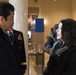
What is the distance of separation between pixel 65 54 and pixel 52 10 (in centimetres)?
1527

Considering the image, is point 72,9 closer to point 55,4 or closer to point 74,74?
point 55,4

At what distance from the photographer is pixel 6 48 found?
5.96 feet

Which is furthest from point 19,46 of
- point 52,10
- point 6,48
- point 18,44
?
point 52,10

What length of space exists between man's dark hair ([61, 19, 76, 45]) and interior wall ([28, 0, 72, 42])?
49.0 ft

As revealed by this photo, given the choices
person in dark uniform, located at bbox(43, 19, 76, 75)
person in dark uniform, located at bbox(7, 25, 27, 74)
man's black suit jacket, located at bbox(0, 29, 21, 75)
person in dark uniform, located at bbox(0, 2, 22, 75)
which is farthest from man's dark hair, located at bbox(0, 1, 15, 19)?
person in dark uniform, located at bbox(7, 25, 27, 74)

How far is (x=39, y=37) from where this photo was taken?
827 centimetres

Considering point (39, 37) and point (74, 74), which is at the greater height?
point (74, 74)

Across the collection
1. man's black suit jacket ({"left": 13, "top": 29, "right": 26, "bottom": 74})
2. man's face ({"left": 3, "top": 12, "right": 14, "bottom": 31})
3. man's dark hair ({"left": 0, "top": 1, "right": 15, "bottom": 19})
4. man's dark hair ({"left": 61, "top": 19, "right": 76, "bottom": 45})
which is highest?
man's dark hair ({"left": 0, "top": 1, "right": 15, "bottom": 19})

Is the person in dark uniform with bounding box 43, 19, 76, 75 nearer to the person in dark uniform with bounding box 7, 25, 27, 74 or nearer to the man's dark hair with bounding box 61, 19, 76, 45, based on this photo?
the man's dark hair with bounding box 61, 19, 76, 45

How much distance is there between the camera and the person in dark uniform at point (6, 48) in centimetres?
171

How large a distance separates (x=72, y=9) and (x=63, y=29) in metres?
15.1

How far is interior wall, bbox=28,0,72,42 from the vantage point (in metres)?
17.1

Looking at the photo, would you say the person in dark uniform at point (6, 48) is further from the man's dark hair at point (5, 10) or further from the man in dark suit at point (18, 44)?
the man in dark suit at point (18, 44)

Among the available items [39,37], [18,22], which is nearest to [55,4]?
[39,37]
